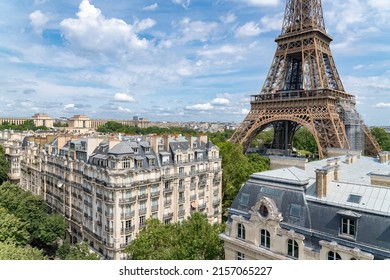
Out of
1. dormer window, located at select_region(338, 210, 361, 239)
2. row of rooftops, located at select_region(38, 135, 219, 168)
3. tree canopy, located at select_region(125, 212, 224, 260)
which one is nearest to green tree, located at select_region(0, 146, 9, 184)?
row of rooftops, located at select_region(38, 135, 219, 168)

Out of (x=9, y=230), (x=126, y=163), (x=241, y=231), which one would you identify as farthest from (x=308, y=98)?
(x=9, y=230)

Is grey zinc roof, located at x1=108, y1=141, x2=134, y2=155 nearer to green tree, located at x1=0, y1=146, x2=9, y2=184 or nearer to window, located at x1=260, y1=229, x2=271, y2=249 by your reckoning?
window, located at x1=260, y1=229, x2=271, y2=249

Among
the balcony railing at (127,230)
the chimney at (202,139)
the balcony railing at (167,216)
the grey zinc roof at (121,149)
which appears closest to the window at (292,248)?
the balcony railing at (127,230)

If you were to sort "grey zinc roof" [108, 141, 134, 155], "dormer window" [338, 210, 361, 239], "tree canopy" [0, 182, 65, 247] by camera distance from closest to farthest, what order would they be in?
"dormer window" [338, 210, 361, 239] → "grey zinc roof" [108, 141, 134, 155] → "tree canopy" [0, 182, 65, 247]

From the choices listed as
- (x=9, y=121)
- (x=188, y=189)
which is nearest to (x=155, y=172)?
(x=188, y=189)

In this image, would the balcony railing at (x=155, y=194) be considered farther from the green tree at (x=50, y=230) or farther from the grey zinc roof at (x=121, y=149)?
the green tree at (x=50, y=230)

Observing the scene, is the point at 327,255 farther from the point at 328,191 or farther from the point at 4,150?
the point at 4,150

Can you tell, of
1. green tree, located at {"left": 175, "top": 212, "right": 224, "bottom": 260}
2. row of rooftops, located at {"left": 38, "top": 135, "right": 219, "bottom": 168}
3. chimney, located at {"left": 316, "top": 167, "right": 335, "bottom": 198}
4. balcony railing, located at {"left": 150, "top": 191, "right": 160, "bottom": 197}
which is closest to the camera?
chimney, located at {"left": 316, "top": 167, "right": 335, "bottom": 198}

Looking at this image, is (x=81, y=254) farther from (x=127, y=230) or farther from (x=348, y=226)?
(x=348, y=226)
